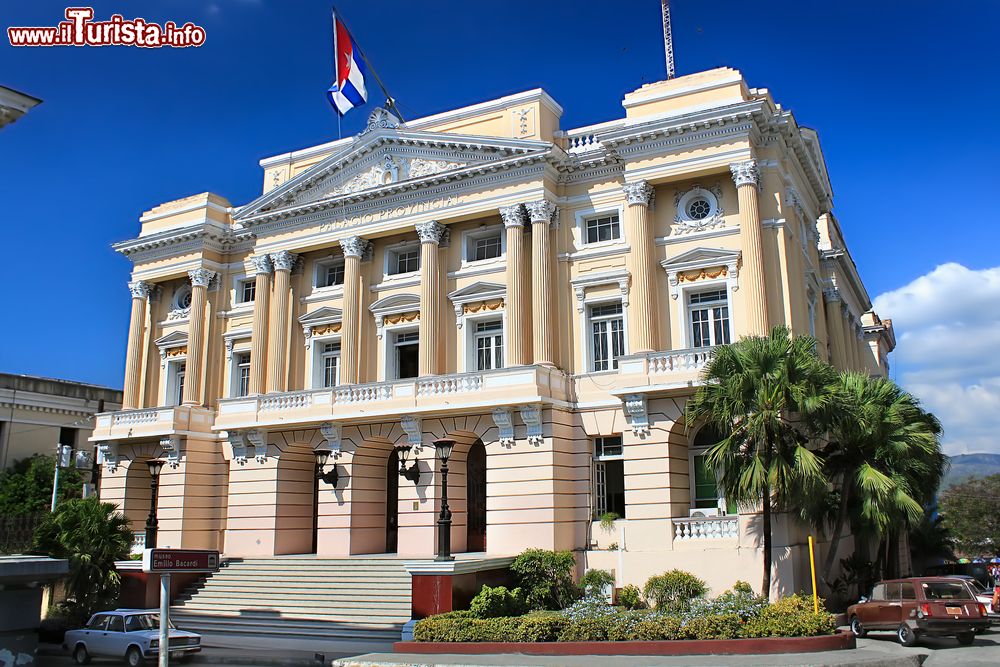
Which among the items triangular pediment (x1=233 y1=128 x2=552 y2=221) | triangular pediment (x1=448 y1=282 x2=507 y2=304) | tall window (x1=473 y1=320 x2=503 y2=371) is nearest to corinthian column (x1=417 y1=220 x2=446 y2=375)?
triangular pediment (x1=448 y1=282 x2=507 y2=304)

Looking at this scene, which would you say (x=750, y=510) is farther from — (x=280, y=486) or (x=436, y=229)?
(x=280, y=486)

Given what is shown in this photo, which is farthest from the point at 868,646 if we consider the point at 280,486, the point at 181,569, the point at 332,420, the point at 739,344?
the point at 280,486

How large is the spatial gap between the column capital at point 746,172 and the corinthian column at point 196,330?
2223 centimetres

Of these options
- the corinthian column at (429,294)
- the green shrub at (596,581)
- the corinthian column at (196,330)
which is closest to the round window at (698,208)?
the corinthian column at (429,294)

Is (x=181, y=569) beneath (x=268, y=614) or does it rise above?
above

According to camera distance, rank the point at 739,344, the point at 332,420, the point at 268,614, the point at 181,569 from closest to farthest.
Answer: the point at 181,569
the point at 739,344
the point at 268,614
the point at 332,420

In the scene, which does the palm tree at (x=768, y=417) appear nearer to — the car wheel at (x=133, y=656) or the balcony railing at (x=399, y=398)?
the balcony railing at (x=399, y=398)

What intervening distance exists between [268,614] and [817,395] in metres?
16.6

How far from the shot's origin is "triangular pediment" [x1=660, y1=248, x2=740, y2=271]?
27.8 meters

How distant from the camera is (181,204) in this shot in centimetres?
3919

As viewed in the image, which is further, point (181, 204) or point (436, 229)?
point (181, 204)

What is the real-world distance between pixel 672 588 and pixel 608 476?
542 centimetres

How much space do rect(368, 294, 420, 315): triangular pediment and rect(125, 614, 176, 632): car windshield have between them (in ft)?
46.4

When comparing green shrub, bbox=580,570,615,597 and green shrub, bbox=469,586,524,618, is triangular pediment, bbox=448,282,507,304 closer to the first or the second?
green shrub, bbox=580,570,615,597
